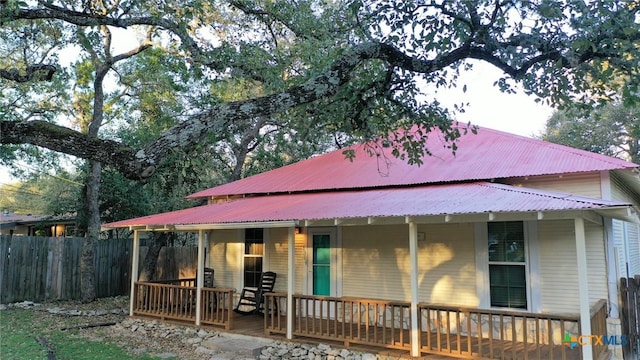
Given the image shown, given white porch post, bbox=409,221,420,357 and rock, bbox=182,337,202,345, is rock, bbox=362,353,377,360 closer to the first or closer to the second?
white porch post, bbox=409,221,420,357

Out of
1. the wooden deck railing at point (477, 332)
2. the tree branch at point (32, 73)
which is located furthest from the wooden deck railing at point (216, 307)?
the tree branch at point (32, 73)

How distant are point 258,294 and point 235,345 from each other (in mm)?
2382

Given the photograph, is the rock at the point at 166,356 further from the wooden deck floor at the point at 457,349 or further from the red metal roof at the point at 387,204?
the red metal roof at the point at 387,204

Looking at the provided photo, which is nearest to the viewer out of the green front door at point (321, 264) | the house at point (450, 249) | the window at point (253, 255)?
the house at point (450, 249)

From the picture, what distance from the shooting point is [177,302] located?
10.0m

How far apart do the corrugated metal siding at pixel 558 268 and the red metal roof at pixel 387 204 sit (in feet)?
3.48

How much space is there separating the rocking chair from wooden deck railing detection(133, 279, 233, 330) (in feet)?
1.80

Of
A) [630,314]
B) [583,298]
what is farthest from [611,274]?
[583,298]

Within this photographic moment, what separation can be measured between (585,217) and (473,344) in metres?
2.82

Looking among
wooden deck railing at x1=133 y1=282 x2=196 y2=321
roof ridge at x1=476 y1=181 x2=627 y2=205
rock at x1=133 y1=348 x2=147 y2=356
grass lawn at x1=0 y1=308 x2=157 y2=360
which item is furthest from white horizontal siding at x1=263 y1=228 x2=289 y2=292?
roof ridge at x1=476 y1=181 x2=627 y2=205

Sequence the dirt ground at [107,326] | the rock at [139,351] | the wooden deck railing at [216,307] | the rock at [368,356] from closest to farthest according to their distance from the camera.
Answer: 1. the rock at [368,356]
2. the rock at [139,351]
3. the dirt ground at [107,326]
4. the wooden deck railing at [216,307]

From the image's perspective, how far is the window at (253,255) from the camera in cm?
1129

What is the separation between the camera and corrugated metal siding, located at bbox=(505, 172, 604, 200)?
7504 millimetres

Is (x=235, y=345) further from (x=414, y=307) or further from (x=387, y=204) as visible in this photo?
(x=387, y=204)
